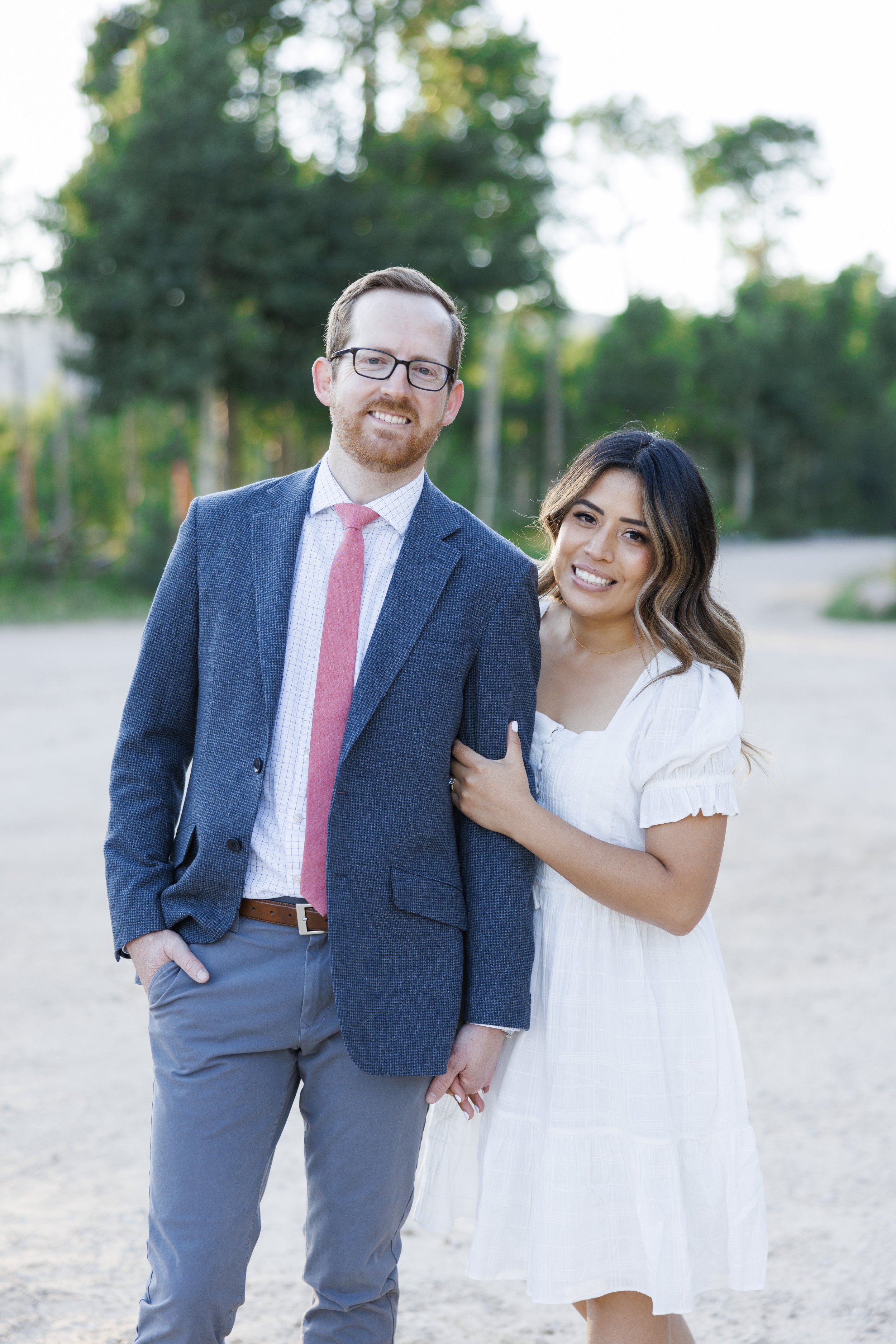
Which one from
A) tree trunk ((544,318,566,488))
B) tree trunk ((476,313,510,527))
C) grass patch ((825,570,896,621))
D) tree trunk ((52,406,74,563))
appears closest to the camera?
grass patch ((825,570,896,621))

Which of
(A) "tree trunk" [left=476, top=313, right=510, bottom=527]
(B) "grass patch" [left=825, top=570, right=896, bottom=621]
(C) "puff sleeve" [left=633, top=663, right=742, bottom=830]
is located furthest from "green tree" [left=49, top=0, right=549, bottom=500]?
(C) "puff sleeve" [left=633, top=663, right=742, bottom=830]

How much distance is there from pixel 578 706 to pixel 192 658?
2.42 ft

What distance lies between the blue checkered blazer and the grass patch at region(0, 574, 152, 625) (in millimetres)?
16423

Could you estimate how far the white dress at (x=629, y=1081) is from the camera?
2.28m

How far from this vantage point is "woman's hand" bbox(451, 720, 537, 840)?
2.25 m

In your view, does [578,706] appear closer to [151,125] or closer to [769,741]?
[769,741]

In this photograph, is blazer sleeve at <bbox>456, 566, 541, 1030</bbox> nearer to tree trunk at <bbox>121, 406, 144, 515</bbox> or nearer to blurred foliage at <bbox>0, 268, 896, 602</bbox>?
blurred foliage at <bbox>0, 268, 896, 602</bbox>

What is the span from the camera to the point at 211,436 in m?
22.0

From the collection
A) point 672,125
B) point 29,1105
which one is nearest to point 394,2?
point 672,125

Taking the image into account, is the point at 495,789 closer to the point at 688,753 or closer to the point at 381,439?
the point at 688,753

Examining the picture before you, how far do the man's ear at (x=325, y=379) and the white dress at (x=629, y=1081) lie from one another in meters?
0.73

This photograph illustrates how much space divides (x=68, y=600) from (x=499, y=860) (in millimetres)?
19267

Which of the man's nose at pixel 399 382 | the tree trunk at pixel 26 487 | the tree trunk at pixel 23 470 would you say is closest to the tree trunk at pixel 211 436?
the tree trunk at pixel 23 470

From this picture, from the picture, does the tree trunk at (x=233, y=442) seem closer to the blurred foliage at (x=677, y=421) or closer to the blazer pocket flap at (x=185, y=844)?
the blurred foliage at (x=677, y=421)
